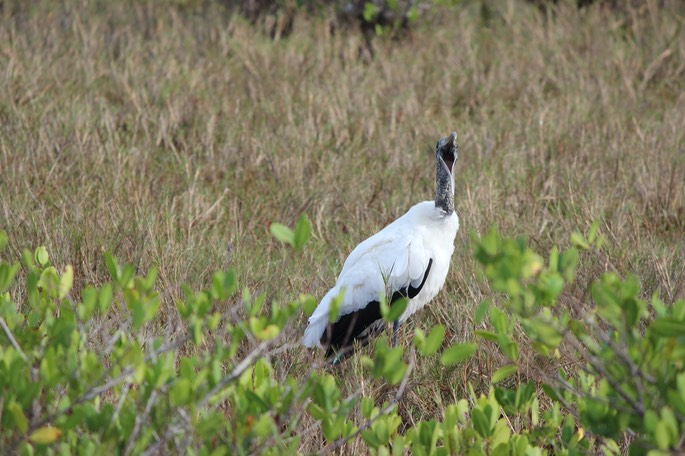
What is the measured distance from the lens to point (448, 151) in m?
3.51

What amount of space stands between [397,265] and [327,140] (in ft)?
6.88

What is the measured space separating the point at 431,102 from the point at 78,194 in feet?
8.22

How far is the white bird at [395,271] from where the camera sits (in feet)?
10.5

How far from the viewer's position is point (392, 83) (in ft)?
20.0

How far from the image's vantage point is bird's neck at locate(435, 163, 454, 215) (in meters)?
3.36

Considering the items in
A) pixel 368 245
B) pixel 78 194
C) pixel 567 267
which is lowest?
pixel 78 194

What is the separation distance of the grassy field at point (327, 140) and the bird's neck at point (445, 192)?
36 centimetres

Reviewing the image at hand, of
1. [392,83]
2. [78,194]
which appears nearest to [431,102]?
[392,83]

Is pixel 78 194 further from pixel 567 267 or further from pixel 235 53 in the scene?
pixel 567 267

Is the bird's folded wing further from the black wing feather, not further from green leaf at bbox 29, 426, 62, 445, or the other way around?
green leaf at bbox 29, 426, 62, 445

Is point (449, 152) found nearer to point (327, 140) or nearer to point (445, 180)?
point (445, 180)

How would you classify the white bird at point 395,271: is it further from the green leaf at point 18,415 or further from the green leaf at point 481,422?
the green leaf at point 18,415

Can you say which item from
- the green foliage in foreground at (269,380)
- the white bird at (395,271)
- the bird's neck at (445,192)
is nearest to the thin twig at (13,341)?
the green foliage in foreground at (269,380)

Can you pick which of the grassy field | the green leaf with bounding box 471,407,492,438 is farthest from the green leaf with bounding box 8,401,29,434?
the grassy field
